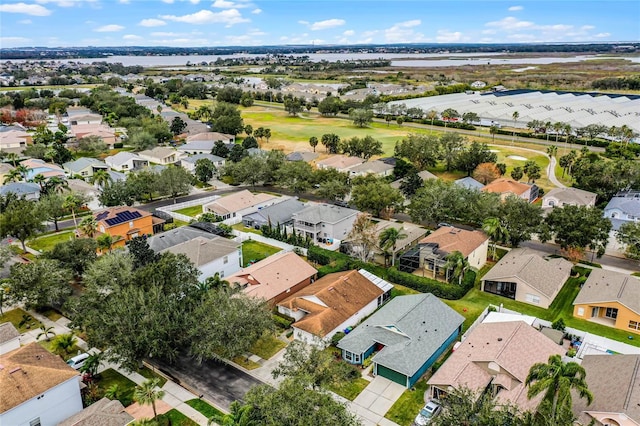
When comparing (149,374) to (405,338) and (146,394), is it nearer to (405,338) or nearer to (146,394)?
(146,394)

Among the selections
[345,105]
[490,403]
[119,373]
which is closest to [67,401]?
[119,373]

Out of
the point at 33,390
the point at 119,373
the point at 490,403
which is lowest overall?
the point at 119,373

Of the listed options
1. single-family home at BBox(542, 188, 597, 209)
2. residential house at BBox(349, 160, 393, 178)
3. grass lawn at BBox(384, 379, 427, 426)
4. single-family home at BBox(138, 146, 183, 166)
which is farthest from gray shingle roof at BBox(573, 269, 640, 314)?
single-family home at BBox(138, 146, 183, 166)

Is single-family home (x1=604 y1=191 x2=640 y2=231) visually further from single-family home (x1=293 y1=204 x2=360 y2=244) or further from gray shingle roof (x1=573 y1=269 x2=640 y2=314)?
single-family home (x1=293 y1=204 x2=360 y2=244)

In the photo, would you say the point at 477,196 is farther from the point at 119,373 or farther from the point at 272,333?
the point at 119,373

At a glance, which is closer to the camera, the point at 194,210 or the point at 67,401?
the point at 67,401

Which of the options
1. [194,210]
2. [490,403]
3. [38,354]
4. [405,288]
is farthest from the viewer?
[194,210]

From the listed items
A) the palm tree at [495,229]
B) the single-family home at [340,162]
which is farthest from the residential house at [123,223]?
the palm tree at [495,229]
